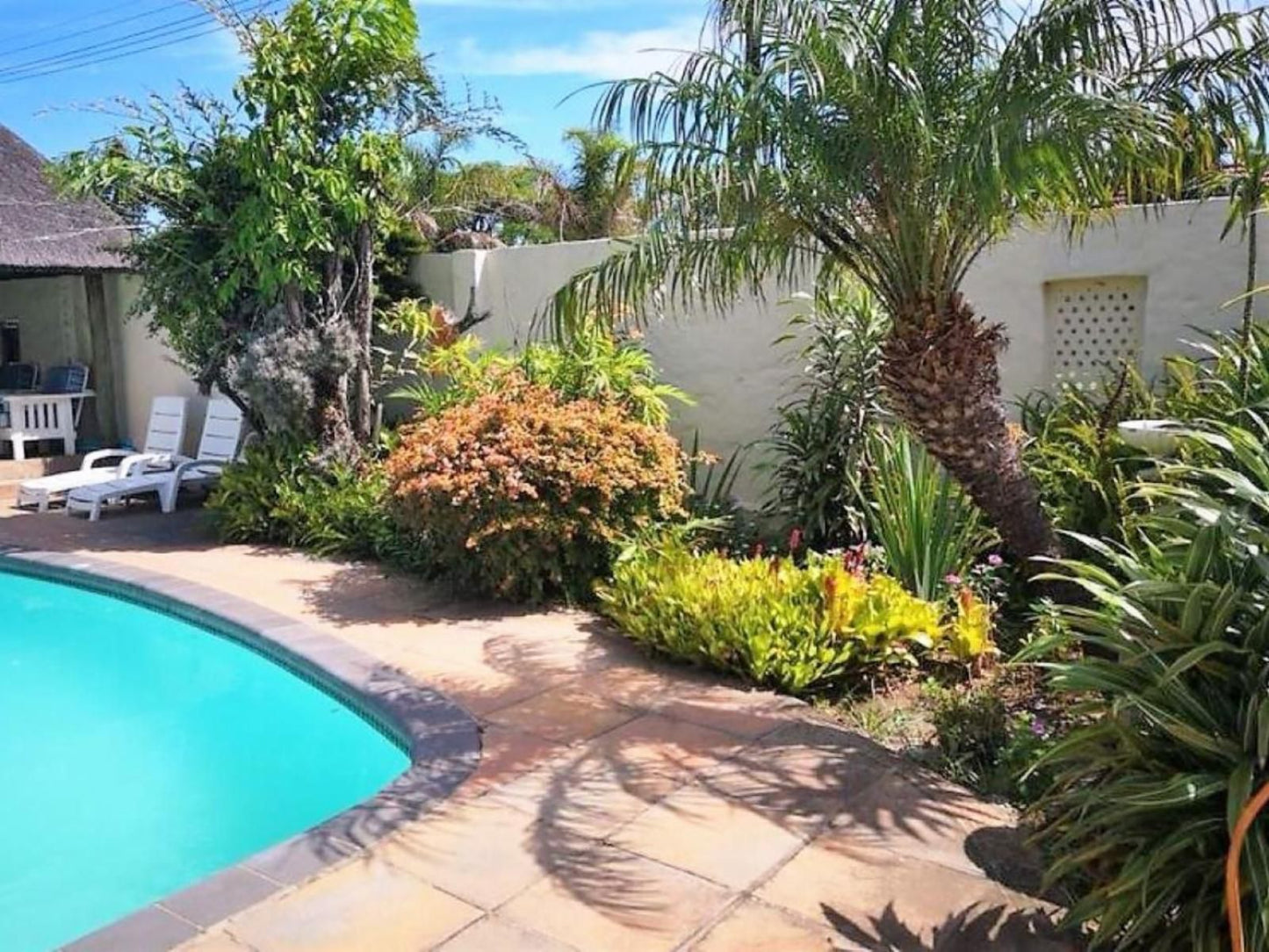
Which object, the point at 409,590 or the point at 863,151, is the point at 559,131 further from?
the point at 863,151

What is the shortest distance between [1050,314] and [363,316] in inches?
291

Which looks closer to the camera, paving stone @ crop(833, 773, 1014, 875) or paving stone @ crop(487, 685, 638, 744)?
paving stone @ crop(833, 773, 1014, 875)

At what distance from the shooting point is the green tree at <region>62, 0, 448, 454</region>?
A: 1082 centimetres

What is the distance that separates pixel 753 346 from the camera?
10.6m

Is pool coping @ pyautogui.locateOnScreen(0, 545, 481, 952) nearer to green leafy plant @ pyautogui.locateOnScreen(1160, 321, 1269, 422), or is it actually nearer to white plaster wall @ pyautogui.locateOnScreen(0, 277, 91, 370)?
green leafy plant @ pyautogui.locateOnScreen(1160, 321, 1269, 422)

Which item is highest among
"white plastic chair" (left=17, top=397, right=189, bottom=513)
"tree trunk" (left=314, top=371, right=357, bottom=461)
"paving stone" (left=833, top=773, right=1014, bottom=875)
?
"tree trunk" (left=314, top=371, right=357, bottom=461)

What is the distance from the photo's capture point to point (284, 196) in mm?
10742

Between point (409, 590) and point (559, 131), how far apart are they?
17.8 meters

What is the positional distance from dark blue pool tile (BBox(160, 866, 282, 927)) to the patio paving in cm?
7

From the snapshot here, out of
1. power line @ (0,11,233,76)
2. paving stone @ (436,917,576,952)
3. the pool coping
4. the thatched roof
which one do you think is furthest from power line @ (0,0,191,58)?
paving stone @ (436,917,576,952)

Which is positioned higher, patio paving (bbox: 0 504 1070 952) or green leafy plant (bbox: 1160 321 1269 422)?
green leafy plant (bbox: 1160 321 1269 422)

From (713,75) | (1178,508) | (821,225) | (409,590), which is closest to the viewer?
(1178,508)

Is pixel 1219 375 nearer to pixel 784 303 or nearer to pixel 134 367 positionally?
pixel 784 303

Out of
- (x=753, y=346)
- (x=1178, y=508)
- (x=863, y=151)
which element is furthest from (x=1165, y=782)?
(x=753, y=346)
